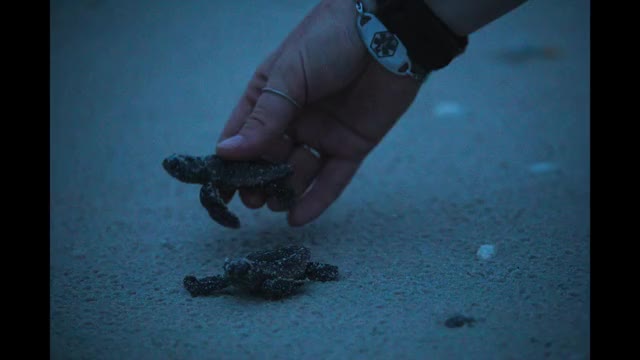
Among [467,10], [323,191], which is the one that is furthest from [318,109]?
[467,10]

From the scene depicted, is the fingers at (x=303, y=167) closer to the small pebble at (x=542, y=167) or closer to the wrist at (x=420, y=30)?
the wrist at (x=420, y=30)

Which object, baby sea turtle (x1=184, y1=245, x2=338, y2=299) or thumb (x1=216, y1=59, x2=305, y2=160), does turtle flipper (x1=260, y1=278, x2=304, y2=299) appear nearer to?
baby sea turtle (x1=184, y1=245, x2=338, y2=299)

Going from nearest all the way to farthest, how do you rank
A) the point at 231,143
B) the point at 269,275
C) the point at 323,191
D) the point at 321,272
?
the point at 269,275
the point at 321,272
the point at 231,143
the point at 323,191

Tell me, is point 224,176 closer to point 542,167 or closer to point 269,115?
point 269,115

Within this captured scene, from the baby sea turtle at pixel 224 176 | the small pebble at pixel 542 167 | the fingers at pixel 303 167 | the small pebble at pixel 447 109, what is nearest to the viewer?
the baby sea turtle at pixel 224 176

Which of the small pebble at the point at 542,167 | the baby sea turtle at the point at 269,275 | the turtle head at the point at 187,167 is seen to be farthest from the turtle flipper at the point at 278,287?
the small pebble at the point at 542,167

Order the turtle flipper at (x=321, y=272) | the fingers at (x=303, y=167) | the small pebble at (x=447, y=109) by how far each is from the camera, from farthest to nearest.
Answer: the small pebble at (x=447, y=109) < the fingers at (x=303, y=167) < the turtle flipper at (x=321, y=272)

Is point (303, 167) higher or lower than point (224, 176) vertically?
lower
